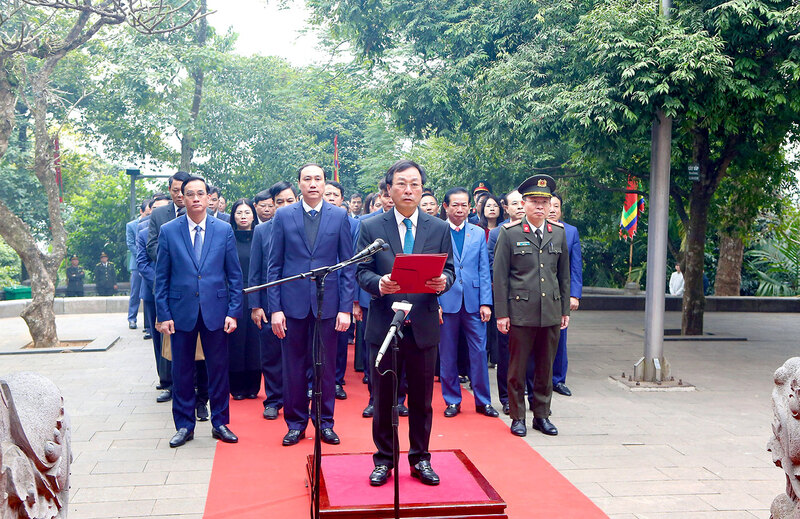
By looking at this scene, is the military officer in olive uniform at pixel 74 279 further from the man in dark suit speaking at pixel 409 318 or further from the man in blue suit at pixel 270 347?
the man in dark suit speaking at pixel 409 318

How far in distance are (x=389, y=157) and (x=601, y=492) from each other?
87.3ft

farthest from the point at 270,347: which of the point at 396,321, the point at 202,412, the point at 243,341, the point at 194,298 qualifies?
the point at 396,321

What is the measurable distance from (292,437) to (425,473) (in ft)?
4.96

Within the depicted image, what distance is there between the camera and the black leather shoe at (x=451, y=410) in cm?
645

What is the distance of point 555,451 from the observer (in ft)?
18.1

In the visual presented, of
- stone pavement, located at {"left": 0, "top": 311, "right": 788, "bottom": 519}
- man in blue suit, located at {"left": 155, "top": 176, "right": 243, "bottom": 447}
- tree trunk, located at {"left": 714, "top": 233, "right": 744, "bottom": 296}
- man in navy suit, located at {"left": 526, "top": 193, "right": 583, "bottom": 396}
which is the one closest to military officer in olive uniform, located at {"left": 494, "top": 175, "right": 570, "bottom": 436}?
stone pavement, located at {"left": 0, "top": 311, "right": 788, "bottom": 519}

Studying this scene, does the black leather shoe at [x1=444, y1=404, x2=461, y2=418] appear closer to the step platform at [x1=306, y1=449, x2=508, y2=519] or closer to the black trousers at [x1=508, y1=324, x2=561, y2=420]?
the black trousers at [x1=508, y1=324, x2=561, y2=420]

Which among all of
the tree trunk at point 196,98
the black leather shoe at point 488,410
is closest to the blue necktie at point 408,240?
the black leather shoe at point 488,410

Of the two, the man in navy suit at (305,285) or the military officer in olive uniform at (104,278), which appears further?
the military officer in olive uniform at (104,278)

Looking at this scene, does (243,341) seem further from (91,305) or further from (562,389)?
(91,305)

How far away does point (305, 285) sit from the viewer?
550 centimetres

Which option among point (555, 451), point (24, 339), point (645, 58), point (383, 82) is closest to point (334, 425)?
point (555, 451)

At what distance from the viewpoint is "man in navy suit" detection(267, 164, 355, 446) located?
5492mm

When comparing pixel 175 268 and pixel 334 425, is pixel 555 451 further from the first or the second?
pixel 175 268
